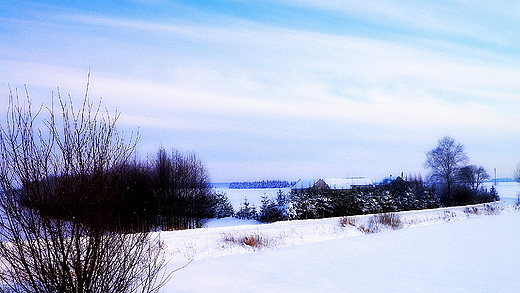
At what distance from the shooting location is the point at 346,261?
1369cm

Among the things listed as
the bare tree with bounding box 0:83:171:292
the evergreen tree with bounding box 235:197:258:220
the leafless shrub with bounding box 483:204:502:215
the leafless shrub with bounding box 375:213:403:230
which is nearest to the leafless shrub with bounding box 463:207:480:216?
the leafless shrub with bounding box 483:204:502:215

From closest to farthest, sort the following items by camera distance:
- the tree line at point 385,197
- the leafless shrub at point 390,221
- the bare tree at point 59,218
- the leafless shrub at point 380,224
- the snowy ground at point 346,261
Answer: the bare tree at point 59,218 → the snowy ground at point 346,261 → the leafless shrub at point 380,224 → the leafless shrub at point 390,221 → the tree line at point 385,197

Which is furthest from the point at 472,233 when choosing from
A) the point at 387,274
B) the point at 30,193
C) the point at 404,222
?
the point at 30,193

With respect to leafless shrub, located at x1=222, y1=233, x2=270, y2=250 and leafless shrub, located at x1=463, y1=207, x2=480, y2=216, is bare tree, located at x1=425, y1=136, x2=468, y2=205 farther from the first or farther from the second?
leafless shrub, located at x1=222, y1=233, x2=270, y2=250

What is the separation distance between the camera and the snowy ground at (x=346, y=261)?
10281 mm

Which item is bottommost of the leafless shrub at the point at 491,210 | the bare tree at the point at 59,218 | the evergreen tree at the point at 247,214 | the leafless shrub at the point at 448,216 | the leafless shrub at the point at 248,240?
the leafless shrub at the point at 491,210

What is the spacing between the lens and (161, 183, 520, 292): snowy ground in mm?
10281

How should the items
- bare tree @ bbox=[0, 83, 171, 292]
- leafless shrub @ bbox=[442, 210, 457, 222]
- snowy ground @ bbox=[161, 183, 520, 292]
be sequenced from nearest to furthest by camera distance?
bare tree @ bbox=[0, 83, 171, 292]
snowy ground @ bbox=[161, 183, 520, 292]
leafless shrub @ bbox=[442, 210, 457, 222]

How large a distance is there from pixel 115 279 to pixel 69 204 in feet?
4.44

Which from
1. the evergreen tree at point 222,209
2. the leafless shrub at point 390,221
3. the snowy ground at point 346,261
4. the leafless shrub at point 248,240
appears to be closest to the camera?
the snowy ground at point 346,261

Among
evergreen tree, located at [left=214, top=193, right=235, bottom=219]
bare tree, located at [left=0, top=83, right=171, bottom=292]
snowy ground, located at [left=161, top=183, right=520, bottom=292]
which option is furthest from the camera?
evergreen tree, located at [left=214, top=193, right=235, bottom=219]

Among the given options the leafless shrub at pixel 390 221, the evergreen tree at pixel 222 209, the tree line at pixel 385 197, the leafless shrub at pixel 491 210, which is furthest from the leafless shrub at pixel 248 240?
the leafless shrub at pixel 491 210

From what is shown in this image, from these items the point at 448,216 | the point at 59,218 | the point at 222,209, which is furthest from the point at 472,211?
the point at 59,218

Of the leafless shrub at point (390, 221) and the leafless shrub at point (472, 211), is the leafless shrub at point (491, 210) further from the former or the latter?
the leafless shrub at point (390, 221)
